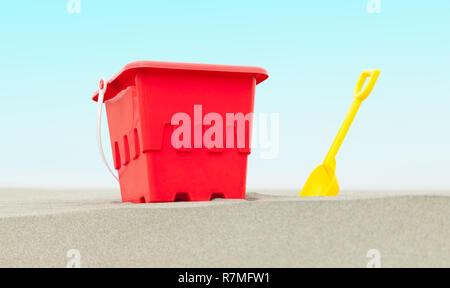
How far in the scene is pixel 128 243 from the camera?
1350mm

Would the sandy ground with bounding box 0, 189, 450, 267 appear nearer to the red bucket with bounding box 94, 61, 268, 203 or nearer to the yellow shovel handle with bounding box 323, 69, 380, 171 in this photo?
the red bucket with bounding box 94, 61, 268, 203

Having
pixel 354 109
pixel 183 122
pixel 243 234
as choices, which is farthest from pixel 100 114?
pixel 354 109

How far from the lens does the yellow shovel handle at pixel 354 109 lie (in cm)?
201

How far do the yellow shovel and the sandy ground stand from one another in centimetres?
54

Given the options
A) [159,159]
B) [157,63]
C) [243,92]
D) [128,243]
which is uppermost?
[157,63]

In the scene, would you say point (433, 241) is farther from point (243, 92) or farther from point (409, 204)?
point (243, 92)

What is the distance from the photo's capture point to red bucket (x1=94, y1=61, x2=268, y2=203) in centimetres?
177

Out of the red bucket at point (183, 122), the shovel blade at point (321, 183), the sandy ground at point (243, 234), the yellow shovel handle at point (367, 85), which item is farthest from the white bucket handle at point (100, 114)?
the yellow shovel handle at point (367, 85)

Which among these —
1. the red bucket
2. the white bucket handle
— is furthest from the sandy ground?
the white bucket handle

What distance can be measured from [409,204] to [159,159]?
84 cm

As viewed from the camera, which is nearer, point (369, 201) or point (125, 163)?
point (369, 201)

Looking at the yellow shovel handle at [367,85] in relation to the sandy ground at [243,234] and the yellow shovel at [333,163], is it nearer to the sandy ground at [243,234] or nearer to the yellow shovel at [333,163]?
the yellow shovel at [333,163]
